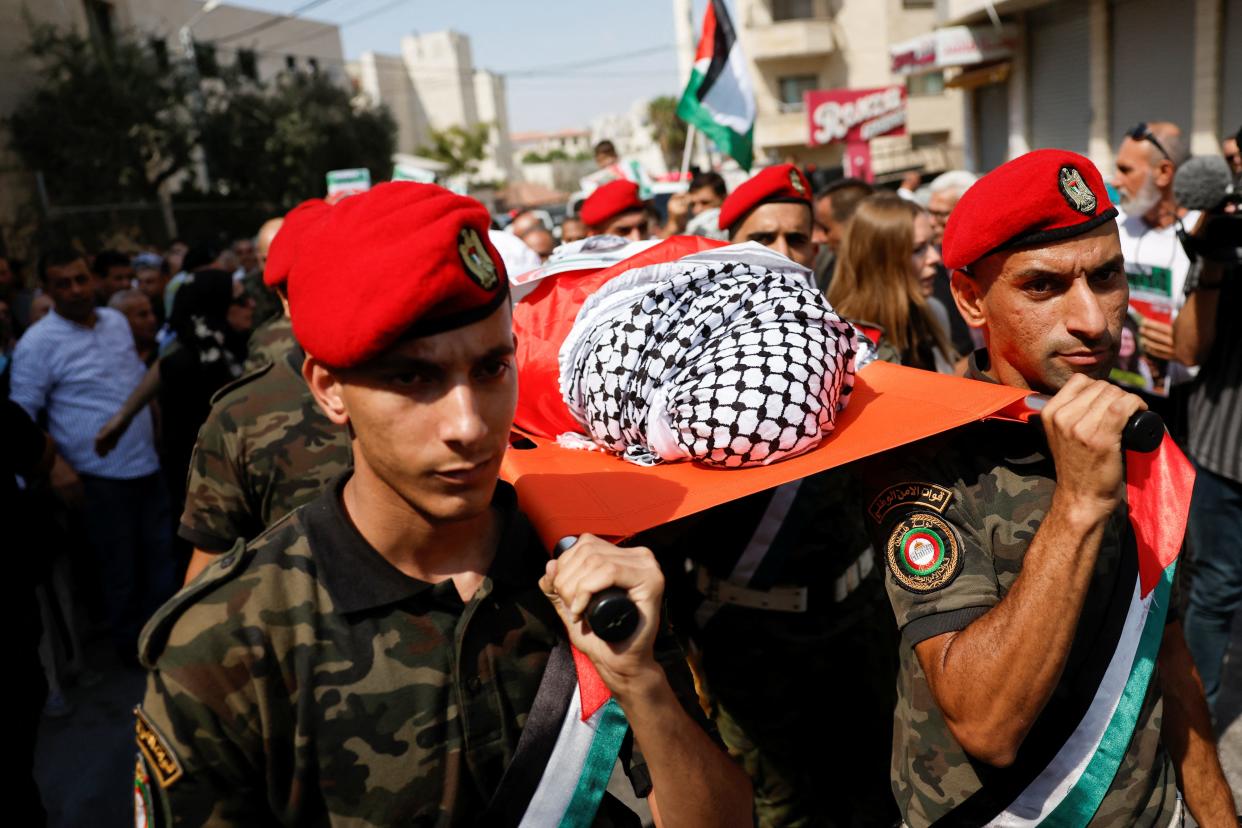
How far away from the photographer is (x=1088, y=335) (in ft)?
6.07

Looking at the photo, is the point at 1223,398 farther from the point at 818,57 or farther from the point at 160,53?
the point at 818,57

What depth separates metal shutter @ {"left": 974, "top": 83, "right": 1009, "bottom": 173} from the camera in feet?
70.4

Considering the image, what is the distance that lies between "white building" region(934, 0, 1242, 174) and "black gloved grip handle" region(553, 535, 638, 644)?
15620 millimetres

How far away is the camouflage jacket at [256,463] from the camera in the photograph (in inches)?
110

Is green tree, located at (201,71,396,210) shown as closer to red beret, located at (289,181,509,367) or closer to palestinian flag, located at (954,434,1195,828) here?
red beret, located at (289,181,509,367)

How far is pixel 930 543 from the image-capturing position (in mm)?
1773

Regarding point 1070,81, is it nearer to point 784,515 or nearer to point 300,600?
point 784,515

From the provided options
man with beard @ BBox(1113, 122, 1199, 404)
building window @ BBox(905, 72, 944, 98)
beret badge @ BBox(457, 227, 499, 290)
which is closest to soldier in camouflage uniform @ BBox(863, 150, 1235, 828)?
beret badge @ BBox(457, 227, 499, 290)

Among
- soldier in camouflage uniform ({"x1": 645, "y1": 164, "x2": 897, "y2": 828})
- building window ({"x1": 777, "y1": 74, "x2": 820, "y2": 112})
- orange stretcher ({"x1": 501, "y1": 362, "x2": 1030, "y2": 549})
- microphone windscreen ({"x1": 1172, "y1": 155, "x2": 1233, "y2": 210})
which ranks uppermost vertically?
building window ({"x1": 777, "y1": 74, "x2": 820, "y2": 112})

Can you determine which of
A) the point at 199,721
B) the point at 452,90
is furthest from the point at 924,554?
the point at 452,90

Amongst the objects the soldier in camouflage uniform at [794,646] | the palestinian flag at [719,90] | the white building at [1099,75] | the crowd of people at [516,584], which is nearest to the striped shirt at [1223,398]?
the soldier in camouflage uniform at [794,646]

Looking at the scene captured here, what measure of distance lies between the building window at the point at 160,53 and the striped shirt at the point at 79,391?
23.9 metres

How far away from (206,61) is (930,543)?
3274 cm

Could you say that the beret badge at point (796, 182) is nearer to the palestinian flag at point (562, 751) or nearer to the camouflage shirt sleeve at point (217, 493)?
the camouflage shirt sleeve at point (217, 493)
